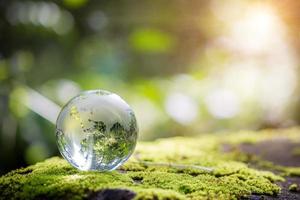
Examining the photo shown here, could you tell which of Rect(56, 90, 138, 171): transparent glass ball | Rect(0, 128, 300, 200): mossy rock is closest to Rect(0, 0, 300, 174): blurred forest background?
Rect(0, 128, 300, 200): mossy rock

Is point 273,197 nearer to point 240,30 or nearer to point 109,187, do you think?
point 109,187

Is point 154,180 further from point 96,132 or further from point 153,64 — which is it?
point 153,64

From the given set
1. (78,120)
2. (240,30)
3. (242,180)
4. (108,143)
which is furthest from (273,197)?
(240,30)

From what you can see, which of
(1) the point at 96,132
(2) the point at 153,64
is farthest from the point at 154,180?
(2) the point at 153,64

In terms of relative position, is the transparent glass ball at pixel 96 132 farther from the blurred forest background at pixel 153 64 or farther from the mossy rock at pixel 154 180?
the blurred forest background at pixel 153 64

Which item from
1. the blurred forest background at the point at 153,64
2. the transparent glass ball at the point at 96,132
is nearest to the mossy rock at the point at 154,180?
the transparent glass ball at the point at 96,132

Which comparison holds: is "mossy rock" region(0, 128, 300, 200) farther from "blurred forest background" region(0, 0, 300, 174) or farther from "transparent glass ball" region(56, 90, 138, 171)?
"blurred forest background" region(0, 0, 300, 174)

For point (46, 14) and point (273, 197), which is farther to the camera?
point (46, 14)
